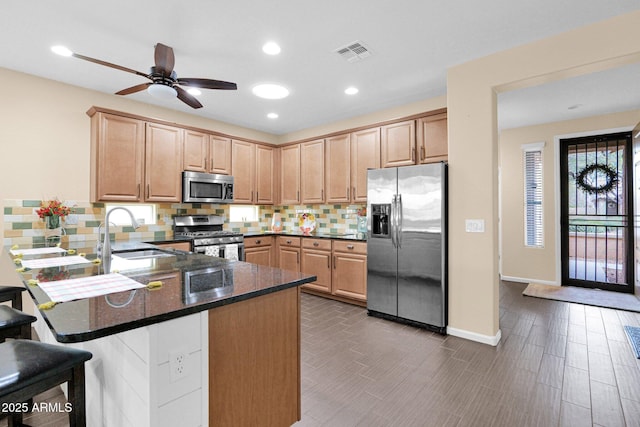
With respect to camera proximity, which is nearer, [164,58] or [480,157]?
[164,58]

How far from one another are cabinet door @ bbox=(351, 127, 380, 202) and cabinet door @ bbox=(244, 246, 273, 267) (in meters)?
1.61

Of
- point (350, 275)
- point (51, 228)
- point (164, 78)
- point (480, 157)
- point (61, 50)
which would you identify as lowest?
point (350, 275)

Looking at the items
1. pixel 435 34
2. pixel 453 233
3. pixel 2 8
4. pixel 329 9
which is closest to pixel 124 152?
pixel 2 8

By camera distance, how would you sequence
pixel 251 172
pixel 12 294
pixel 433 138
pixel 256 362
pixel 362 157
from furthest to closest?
pixel 251 172 < pixel 362 157 < pixel 433 138 < pixel 12 294 < pixel 256 362

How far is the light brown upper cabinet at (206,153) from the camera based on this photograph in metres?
4.22

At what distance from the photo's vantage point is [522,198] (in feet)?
17.3

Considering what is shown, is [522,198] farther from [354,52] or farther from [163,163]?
[163,163]

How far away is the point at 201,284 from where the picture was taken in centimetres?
144

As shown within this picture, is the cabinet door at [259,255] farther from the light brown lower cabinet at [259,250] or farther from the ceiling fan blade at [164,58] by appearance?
the ceiling fan blade at [164,58]

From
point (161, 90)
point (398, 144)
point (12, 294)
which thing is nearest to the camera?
point (12, 294)

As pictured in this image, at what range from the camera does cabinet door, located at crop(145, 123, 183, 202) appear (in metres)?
3.84

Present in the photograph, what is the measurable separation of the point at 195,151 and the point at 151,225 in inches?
46.3

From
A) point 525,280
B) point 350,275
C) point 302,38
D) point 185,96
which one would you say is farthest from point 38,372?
point 525,280

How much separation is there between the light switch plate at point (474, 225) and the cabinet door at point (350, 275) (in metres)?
1.31
